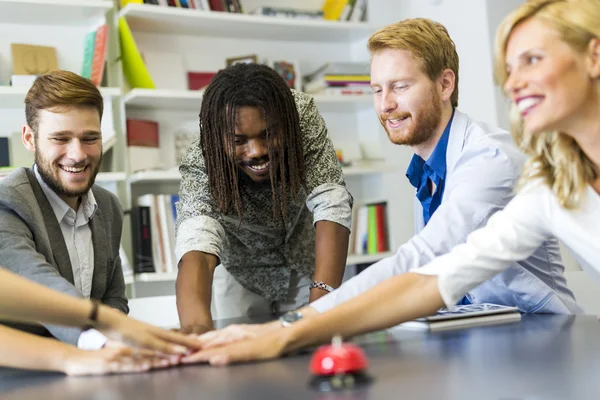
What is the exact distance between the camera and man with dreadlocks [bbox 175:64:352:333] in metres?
1.88

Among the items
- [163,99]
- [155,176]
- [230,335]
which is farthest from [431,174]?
[163,99]

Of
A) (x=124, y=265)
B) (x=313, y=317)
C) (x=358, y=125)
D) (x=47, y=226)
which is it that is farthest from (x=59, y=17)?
(x=313, y=317)

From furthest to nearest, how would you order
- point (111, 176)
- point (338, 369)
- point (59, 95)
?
point (111, 176) → point (59, 95) → point (338, 369)

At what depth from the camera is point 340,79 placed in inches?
152

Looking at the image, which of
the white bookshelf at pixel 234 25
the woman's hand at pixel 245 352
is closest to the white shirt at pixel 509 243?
the woman's hand at pixel 245 352

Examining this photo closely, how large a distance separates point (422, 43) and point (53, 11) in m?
2.12

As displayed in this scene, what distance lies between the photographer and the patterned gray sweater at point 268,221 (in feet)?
6.44

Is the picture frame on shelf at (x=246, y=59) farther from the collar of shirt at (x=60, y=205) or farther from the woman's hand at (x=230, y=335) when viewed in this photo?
the woman's hand at (x=230, y=335)

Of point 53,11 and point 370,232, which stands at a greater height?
point 53,11

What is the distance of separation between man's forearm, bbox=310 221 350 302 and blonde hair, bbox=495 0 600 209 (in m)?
0.66

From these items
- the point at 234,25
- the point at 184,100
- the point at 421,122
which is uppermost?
the point at 234,25

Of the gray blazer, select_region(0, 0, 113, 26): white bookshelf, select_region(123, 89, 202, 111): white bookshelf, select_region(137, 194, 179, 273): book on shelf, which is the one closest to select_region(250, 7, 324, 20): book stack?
select_region(123, 89, 202, 111): white bookshelf

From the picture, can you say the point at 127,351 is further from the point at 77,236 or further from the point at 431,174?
the point at 431,174

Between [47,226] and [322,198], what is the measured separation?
71 cm
